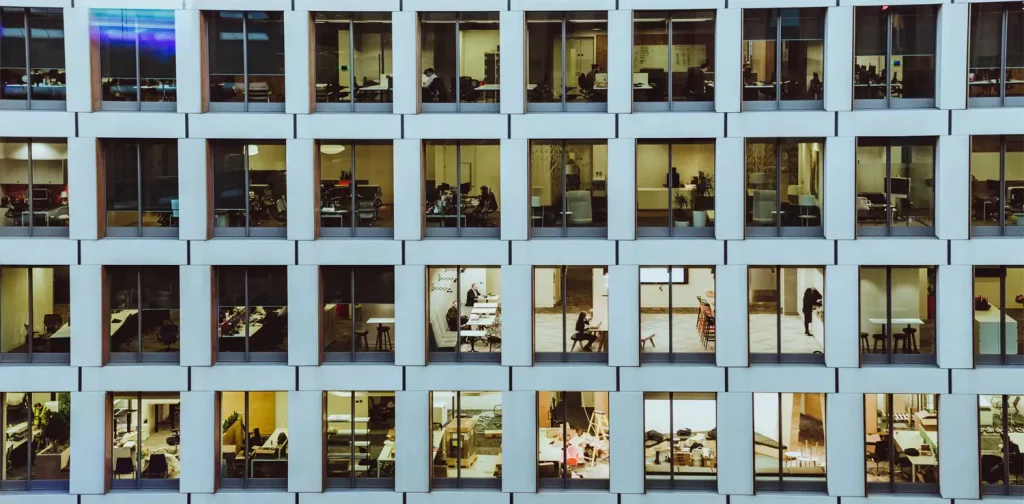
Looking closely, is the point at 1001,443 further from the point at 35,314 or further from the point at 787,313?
the point at 35,314

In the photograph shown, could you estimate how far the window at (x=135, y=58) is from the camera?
29672mm

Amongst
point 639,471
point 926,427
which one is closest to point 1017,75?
point 926,427

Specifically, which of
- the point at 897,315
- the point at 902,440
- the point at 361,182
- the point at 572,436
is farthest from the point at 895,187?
the point at 361,182

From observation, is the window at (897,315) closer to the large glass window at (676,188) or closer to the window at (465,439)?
the large glass window at (676,188)

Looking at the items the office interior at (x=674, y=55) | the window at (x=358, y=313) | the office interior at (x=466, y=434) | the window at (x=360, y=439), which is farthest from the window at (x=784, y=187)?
the window at (x=360, y=439)

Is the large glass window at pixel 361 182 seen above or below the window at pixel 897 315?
above

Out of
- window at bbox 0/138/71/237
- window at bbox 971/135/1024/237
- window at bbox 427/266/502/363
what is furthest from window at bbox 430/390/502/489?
window at bbox 971/135/1024/237

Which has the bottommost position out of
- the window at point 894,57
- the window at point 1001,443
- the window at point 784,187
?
the window at point 1001,443

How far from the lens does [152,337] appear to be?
30234mm

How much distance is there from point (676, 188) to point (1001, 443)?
1155 centimetres

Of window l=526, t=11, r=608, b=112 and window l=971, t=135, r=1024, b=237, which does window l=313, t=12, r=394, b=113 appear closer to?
window l=526, t=11, r=608, b=112

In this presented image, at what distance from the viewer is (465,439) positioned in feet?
99.5

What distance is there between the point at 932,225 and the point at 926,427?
18.7ft

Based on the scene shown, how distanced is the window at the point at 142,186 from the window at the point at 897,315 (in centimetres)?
1987
